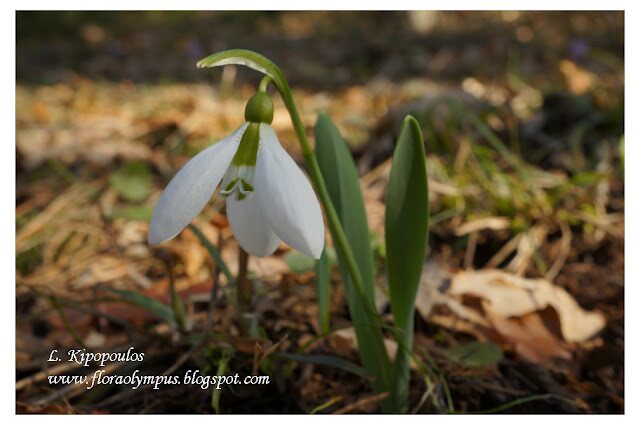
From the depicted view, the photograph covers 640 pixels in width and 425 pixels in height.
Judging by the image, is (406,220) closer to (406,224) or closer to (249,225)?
(406,224)

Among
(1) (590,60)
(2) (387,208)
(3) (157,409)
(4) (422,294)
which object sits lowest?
(3) (157,409)

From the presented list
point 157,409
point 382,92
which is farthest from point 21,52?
point 157,409

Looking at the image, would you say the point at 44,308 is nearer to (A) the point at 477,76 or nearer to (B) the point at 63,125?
(B) the point at 63,125

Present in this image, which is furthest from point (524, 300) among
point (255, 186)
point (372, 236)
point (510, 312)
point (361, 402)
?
point (255, 186)

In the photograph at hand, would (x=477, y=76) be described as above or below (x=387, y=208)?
above

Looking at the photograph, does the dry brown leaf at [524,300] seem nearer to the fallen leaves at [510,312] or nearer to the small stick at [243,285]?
the fallen leaves at [510,312]

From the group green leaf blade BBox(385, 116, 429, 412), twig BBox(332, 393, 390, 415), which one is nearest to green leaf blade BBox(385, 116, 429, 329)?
green leaf blade BBox(385, 116, 429, 412)

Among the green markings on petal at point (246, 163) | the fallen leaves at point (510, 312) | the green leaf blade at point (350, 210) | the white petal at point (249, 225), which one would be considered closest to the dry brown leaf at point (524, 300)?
the fallen leaves at point (510, 312)
